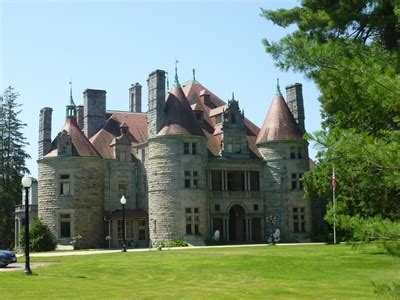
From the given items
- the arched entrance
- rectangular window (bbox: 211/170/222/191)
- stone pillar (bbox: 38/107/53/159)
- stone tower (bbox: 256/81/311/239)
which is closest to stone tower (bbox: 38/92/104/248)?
stone pillar (bbox: 38/107/53/159)

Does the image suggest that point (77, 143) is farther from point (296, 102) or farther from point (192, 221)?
point (296, 102)

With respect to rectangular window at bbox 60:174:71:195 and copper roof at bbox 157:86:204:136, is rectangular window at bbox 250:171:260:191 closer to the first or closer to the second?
copper roof at bbox 157:86:204:136

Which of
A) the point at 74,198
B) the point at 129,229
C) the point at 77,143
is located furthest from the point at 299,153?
the point at 74,198

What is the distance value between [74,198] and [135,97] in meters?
15.3

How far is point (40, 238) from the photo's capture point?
4244cm

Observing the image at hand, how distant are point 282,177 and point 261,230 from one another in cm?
450

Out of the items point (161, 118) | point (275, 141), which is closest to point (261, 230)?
point (275, 141)

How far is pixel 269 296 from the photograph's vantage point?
1376 cm

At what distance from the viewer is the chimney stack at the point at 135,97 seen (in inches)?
2189

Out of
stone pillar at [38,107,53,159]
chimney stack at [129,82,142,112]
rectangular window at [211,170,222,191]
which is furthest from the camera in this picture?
chimney stack at [129,82,142,112]

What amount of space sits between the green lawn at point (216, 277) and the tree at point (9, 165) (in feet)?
116

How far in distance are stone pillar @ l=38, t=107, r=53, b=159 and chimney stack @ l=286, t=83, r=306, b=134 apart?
64.1ft

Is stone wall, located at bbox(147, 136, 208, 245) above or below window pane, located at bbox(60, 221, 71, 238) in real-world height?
above

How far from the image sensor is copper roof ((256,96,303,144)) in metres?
45.8
